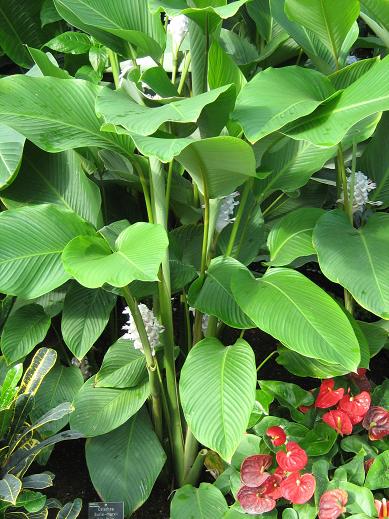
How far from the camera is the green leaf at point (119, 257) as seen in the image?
43.1 inches

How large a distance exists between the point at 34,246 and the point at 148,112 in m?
Result: 0.39

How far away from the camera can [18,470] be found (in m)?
1.25

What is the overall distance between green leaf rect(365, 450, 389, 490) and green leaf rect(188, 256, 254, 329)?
1.25 ft

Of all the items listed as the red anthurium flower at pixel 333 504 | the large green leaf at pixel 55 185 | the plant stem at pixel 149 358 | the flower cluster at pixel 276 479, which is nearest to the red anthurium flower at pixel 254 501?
the flower cluster at pixel 276 479

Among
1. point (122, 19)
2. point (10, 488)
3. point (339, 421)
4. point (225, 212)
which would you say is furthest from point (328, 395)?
point (122, 19)

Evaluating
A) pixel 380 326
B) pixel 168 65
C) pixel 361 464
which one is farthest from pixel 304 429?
pixel 168 65

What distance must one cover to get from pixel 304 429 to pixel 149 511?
0.46 m

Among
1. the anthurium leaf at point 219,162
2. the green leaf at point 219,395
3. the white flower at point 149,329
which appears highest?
the anthurium leaf at point 219,162

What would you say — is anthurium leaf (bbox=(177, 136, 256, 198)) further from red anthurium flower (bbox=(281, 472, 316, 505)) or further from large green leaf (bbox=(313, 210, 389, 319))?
red anthurium flower (bbox=(281, 472, 316, 505))

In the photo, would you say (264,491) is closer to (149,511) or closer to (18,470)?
(149,511)

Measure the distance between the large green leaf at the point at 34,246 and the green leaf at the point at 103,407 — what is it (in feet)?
1.08

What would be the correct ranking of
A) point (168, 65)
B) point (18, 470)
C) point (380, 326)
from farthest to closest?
point (168, 65) < point (380, 326) < point (18, 470)

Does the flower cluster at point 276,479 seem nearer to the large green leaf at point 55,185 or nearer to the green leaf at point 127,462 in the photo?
the green leaf at point 127,462

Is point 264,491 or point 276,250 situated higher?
point 276,250
